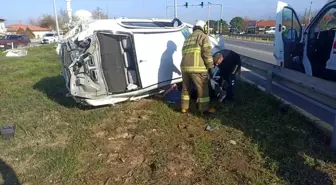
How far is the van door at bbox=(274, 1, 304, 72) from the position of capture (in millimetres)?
6453

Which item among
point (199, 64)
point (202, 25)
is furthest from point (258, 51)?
point (199, 64)

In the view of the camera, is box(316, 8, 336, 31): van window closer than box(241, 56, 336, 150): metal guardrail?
No

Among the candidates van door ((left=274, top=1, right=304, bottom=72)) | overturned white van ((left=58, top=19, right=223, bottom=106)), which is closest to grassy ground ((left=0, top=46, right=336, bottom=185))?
overturned white van ((left=58, top=19, right=223, bottom=106))

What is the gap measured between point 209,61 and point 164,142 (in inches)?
68.4

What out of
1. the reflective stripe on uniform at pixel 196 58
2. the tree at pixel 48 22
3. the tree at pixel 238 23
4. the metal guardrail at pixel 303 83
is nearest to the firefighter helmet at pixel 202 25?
the reflective stripe on uniform at pixel 196 58

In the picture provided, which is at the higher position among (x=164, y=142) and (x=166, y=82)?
(x=166, y=82)

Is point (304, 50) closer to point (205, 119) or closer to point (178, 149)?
point (205, 119)

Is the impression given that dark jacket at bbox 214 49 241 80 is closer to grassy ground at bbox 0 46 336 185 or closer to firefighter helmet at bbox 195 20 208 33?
grassy ground at bbox 0 46 336 185

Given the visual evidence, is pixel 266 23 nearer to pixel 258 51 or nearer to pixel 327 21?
pixel 258 51

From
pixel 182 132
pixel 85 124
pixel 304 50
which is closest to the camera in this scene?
pixel 182 132

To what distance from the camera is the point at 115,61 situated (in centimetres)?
504

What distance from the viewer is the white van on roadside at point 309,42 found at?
5594mm

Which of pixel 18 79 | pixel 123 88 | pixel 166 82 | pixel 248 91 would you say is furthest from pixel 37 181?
pixel 18 79

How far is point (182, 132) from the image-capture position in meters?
4.14
